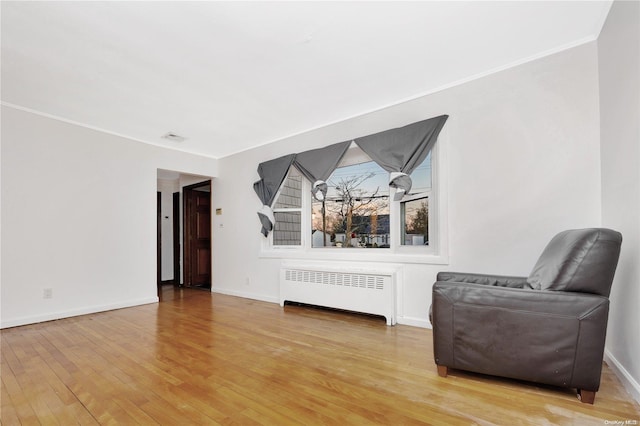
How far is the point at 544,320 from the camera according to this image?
174cm

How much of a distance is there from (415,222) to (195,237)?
15.3 ft

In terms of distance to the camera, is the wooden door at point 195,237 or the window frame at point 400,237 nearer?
the window frame at point 400,237

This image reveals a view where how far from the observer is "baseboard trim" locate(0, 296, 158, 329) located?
11.0 feet

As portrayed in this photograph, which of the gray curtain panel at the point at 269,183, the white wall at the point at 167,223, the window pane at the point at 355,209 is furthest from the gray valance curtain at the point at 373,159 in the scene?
the white wall at the point at 167,223

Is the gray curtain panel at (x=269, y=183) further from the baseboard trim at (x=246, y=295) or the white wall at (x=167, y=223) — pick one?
the white wall at (x=167, y=223)

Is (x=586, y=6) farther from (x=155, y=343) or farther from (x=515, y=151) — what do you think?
(x=155, y=343)

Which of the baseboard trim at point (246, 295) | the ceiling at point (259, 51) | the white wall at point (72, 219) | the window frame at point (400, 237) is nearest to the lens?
the ceiling at point (259, 51)

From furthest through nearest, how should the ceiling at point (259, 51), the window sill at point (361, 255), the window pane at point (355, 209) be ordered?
the window pane at point (355, 209) < the window sill at point (361, 255) < the ceiling at point (259, 51)

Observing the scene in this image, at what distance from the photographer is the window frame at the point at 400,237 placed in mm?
3020

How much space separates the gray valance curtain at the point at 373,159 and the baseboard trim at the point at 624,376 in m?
2.05

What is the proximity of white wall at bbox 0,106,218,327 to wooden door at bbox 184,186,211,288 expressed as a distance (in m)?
1.46

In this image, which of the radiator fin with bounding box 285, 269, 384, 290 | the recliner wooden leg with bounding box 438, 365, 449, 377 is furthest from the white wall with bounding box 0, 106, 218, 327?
the recliner wooden leg with bounding box 438, 365, 449, 377

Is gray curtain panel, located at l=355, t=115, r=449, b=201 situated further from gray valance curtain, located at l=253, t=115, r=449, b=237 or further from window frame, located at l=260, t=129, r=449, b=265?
window frame, located at l=260, t=129, r=449, b=265

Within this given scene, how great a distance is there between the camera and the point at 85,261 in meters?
3.91
